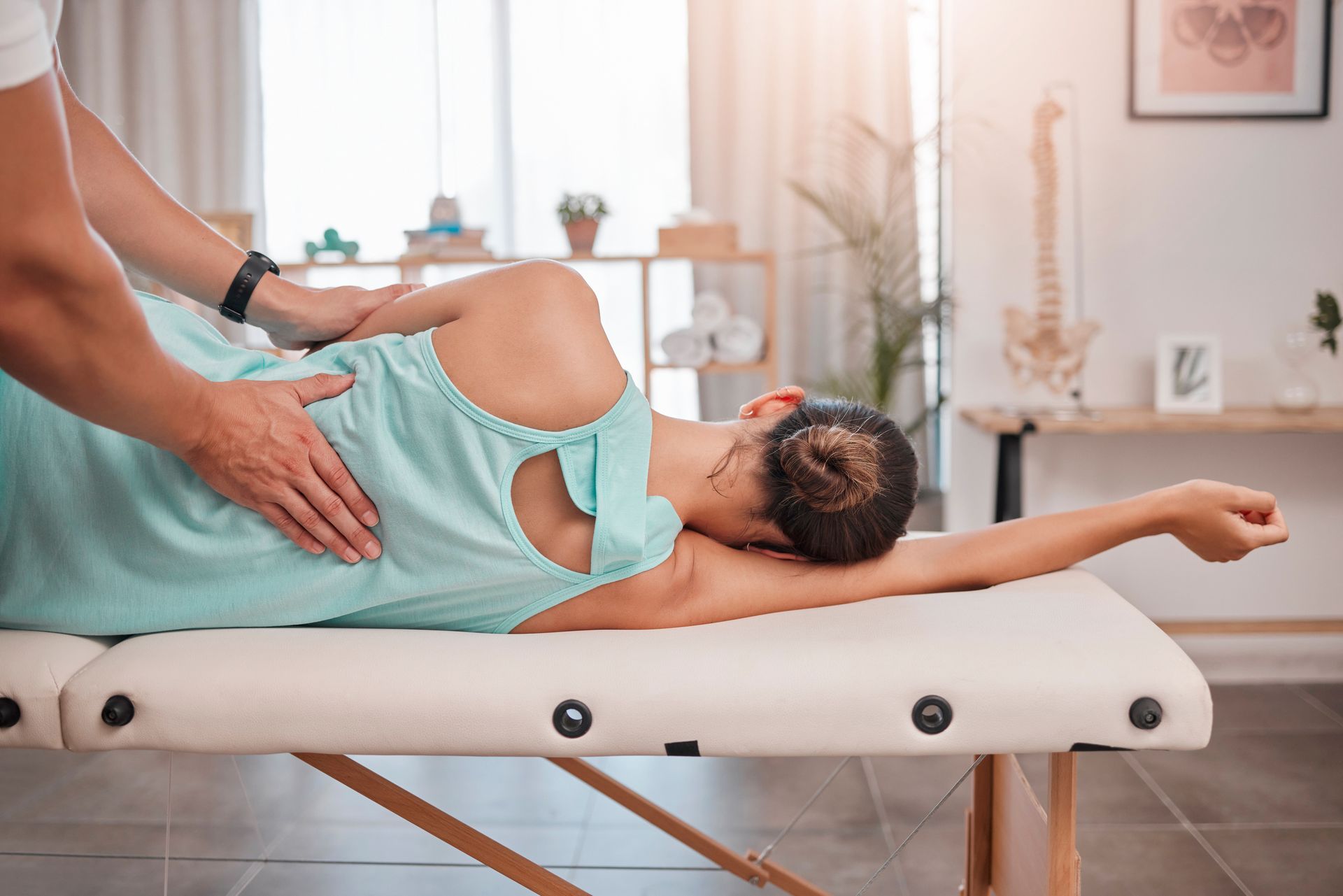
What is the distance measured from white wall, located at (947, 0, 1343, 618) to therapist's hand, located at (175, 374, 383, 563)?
2.44 metres

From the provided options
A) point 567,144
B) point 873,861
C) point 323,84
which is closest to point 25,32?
point 873,861

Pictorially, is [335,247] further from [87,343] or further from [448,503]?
[87,343]

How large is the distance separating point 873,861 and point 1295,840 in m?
0.80

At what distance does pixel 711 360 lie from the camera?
11.3ft

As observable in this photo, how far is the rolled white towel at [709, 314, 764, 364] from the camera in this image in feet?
11.2

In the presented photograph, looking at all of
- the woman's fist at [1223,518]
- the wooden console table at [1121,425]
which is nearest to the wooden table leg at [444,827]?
the woman's fist at [1223,518]

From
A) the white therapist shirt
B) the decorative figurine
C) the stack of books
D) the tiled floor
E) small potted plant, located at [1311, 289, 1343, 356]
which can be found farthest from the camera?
the decorative figurine

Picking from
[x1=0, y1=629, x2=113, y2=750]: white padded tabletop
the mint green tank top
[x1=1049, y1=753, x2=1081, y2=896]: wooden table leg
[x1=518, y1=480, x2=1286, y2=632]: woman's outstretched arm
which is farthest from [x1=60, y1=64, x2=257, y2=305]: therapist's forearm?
[x1=1049, y1=753, x2=1081, y2=896]: wooden table leg

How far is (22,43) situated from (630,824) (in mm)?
1628

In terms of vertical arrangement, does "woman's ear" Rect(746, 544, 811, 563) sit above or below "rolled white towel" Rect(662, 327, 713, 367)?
below

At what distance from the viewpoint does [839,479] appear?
44.8 inches

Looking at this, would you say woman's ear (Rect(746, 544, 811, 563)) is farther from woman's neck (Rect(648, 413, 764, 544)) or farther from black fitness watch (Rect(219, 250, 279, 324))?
black fitness watch (Rect(219, 250, 279, 324))

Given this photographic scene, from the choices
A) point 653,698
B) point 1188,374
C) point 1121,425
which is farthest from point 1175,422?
point 653,698

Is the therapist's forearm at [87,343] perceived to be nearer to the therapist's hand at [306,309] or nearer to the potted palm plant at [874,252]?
the therapist's hand at [306,309]
